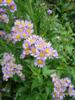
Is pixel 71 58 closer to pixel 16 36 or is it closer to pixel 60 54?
pixel 60 54

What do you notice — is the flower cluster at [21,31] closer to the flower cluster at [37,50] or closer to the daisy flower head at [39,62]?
the flower cluster at [37,50]

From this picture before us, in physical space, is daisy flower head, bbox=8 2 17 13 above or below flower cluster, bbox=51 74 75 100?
above

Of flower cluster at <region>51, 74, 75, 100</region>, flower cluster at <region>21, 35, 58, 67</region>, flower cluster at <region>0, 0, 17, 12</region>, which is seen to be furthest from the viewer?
flower cluster at <region>0, 0, 17, 12</region>

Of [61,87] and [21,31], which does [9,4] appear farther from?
→ [61,87]

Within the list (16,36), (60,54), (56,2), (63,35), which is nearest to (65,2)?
(56,2)

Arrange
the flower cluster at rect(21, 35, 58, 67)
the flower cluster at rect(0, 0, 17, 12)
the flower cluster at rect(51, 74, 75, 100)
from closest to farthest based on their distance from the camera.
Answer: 1. the flower cluster at rect(21, 35, 58, 67)
2. the flower cluster at rect(51, 74, 75, 100)
3. the flower cluster at rect(0, 0, 17, 12)

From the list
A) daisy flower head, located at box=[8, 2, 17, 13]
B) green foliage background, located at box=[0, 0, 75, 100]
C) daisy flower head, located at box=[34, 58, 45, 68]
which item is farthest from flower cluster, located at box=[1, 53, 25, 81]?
daisy flower head, located at box=[8, 2, 17, 13]

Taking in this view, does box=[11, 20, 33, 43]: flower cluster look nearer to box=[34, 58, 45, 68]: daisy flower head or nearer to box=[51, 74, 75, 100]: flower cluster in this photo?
box=[34, 58, 45, 68]: daisy flower head
